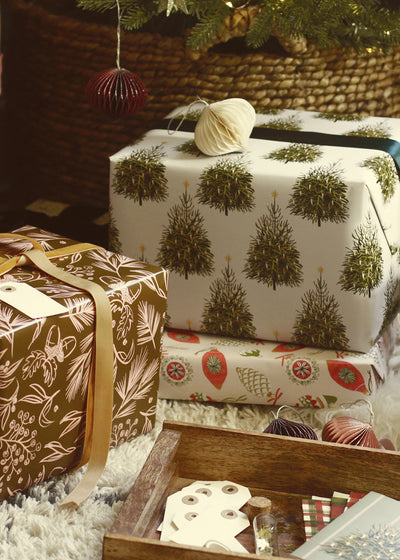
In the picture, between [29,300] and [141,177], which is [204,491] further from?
[141,177]

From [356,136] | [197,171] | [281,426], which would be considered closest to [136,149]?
[197,171]

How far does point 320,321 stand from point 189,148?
30 centimetres

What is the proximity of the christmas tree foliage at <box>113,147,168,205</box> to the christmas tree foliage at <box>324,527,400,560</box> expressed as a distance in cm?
51

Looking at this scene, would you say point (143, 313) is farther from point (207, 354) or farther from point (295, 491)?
point (295, 491)

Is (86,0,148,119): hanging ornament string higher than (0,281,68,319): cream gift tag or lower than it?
higher

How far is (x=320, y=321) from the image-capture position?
1.02 metres

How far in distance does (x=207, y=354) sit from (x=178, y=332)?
2.8 inches

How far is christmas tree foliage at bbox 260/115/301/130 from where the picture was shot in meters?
1.14

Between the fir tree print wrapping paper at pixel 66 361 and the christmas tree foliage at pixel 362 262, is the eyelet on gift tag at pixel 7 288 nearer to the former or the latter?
the fir tree print wrapping paper at pixel 66 361

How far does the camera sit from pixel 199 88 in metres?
1.25

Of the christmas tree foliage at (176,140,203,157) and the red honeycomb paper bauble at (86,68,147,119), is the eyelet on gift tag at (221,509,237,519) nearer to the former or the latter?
the christmas tree foliage at (176,140,203,157)

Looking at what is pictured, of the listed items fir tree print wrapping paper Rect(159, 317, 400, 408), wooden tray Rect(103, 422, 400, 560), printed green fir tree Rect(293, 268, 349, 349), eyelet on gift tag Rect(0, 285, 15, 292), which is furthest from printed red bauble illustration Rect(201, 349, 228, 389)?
eyelet on gift tag Rect(0, 285, 15, 292)

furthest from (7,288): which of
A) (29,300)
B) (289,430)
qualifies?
(289,430)

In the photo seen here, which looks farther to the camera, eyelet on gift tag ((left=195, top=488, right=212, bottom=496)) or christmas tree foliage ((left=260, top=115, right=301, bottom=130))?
christmas tree foliage ((left=260, top=115, right=301, bottom=130))
